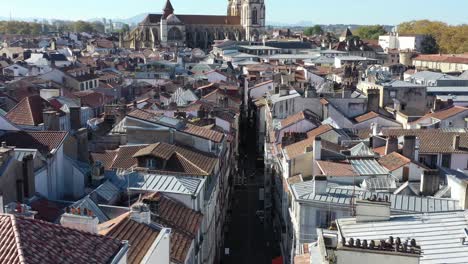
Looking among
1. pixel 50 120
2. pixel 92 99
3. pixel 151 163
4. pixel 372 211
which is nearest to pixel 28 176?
pixel 151 163

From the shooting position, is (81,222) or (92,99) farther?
(92,99)

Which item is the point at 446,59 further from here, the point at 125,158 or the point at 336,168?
the point at 125,158

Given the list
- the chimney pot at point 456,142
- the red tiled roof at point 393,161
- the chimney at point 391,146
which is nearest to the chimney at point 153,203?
the red tiled roof at point 393,161

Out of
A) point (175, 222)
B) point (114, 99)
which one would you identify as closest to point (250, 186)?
point (114, 99)

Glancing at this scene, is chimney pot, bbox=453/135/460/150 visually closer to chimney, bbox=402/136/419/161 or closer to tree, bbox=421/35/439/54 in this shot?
chimney, bbox=402/136/419/161

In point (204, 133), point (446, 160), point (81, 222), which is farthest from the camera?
point (204, 133)

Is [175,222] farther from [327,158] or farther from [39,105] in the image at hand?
[39,105]
